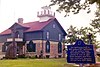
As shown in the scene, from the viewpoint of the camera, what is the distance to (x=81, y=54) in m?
10.4

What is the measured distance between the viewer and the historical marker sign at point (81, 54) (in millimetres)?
10328

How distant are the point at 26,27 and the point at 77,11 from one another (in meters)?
43.8

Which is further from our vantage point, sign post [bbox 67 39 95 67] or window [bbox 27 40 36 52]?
window [bbox 27 40 36 52]

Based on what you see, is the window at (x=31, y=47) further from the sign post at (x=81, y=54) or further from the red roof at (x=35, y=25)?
the sign post at (x=81, y=54)

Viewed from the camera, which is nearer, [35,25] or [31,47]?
[31,47]

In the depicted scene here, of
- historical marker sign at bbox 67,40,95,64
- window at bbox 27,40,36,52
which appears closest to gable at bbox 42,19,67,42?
window at bbox 27,40,36,52

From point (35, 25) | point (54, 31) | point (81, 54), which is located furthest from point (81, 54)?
point (35, 25)

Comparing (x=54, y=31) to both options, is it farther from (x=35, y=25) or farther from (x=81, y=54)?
(x=81, y=54)

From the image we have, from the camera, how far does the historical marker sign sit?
407 inches

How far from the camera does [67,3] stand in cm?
1958

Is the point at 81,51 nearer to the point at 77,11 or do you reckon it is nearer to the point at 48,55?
the point at 77,11

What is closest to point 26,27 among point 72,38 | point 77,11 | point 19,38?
point 19,38

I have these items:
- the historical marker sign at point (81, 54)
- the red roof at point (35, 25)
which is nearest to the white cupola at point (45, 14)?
the red roof at point (35, 25)

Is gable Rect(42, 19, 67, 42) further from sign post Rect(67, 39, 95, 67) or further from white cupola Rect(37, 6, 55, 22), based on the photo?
sign post Rect(67, 39, 95, 67)
